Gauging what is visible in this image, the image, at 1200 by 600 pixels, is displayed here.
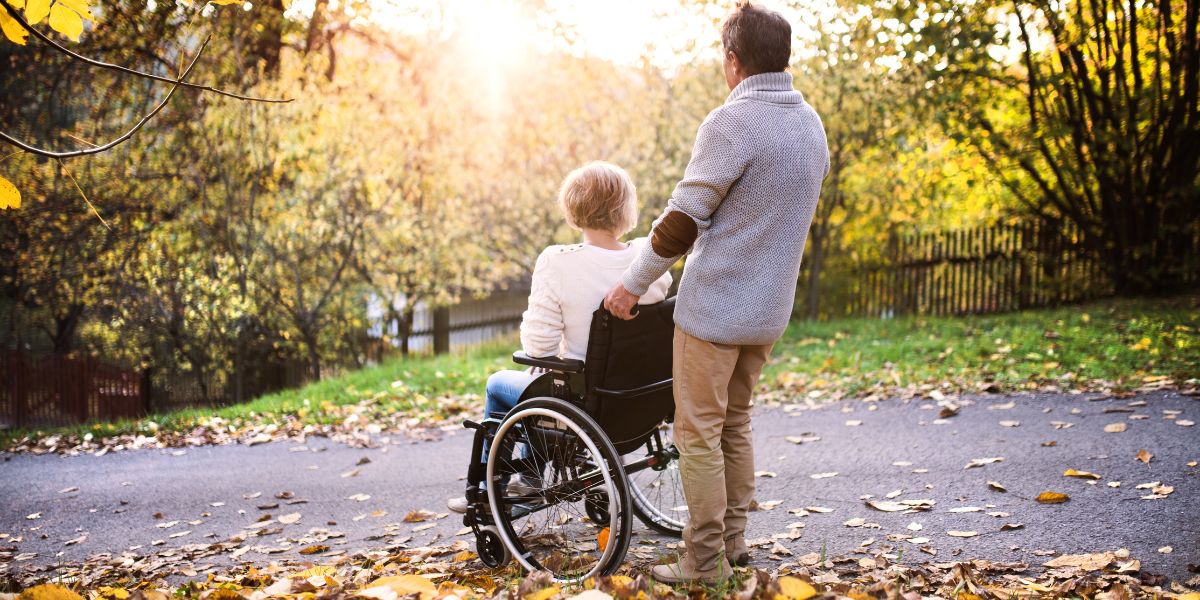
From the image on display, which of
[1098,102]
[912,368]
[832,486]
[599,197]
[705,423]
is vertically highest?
[1098,102]

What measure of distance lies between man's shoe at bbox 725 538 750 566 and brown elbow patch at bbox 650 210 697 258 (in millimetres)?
1157

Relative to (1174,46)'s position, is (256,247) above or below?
below

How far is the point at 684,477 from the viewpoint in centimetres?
295

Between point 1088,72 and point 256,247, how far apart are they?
33.3ft

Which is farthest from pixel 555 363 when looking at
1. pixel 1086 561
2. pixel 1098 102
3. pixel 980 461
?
pixel 1098 102

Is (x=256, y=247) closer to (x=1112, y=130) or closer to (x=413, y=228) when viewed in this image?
(x=413, y=228)

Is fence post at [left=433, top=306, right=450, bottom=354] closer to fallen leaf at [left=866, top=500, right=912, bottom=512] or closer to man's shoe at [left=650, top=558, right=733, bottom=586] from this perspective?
fallen leaf at [left=866, top=500, right=912, bottom=512]

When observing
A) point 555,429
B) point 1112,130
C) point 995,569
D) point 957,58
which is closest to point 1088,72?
point 1112,130

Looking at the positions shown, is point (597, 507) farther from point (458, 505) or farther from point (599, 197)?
point (599, 197)

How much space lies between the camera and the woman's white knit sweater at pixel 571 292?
316cm

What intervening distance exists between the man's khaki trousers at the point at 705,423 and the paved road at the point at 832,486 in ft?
1.67

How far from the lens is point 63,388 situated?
12242mm

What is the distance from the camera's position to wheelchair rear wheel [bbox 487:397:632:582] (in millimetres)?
2887

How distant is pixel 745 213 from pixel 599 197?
24.7 inches
